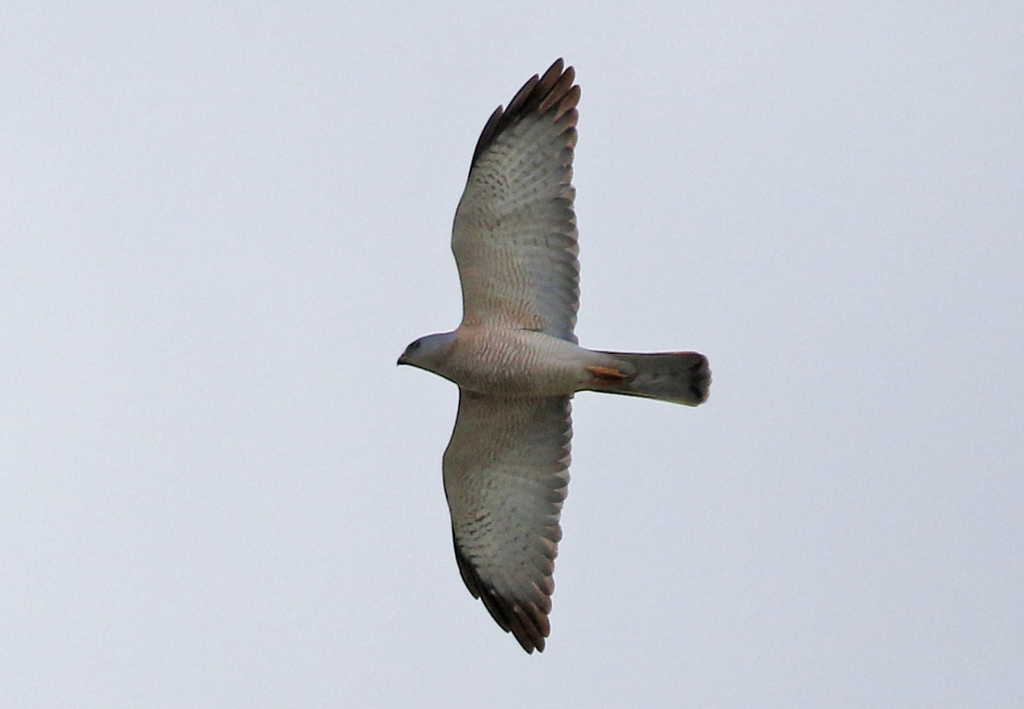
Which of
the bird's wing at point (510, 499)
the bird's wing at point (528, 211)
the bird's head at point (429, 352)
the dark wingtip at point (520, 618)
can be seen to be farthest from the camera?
the dark wingtip at point (520, 618)

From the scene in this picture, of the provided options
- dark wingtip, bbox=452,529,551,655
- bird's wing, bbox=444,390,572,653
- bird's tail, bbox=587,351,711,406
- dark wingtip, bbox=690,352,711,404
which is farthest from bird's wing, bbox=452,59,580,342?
dark wingtip, bbox=452,529,551,655

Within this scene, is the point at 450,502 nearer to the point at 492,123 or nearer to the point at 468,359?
the point at 468,359

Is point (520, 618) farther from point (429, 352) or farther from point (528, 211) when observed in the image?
point (528, 211)

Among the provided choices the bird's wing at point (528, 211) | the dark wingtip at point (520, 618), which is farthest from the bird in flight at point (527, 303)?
the dark wingtip at point (520, 618)

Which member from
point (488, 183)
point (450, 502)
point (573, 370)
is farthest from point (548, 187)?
point (450, 502)

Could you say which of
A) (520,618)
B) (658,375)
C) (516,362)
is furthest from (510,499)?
(658,375)

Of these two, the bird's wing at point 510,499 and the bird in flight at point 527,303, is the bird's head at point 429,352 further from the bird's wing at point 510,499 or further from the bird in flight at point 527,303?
the bird's wing at point 510,499

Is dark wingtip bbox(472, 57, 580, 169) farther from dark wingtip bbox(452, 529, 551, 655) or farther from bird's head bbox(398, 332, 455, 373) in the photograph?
dark wingtip bbox(452, 529, 551, 655)
